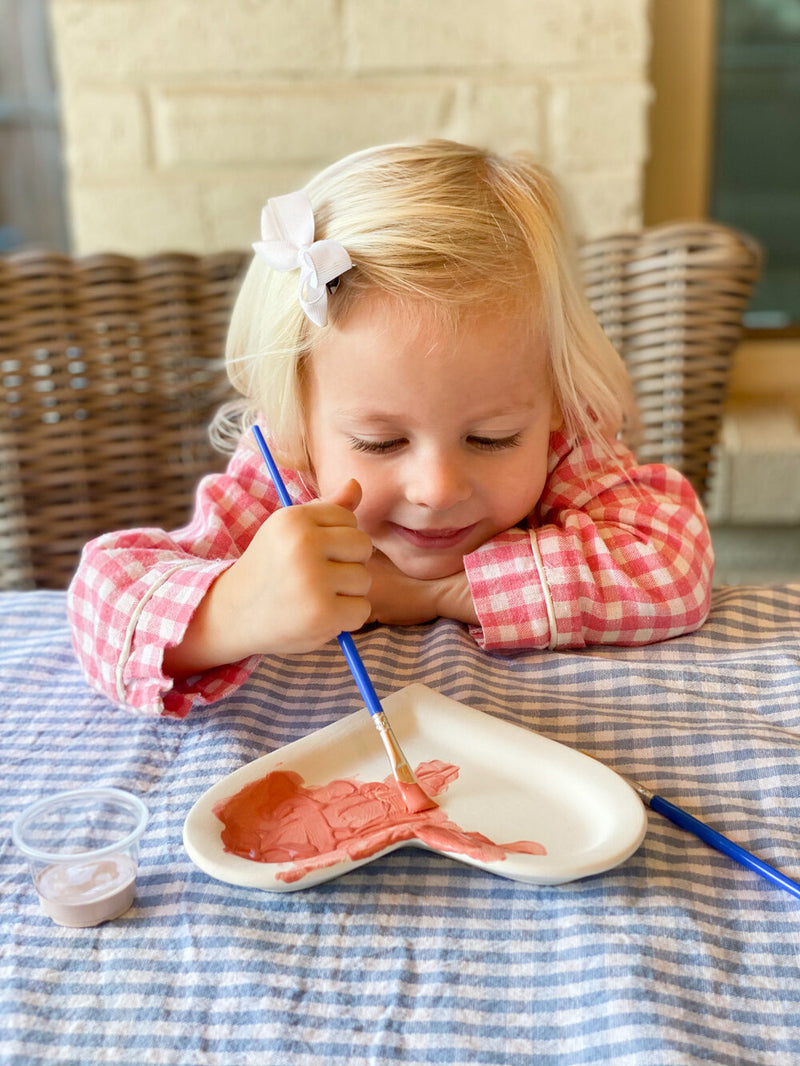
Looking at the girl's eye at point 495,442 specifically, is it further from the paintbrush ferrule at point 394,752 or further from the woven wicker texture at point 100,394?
the woven wicker texture at point 100,394

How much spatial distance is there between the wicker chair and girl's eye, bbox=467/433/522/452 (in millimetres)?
550

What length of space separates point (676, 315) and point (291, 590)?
791 millimetres

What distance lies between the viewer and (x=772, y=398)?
1.78 meters

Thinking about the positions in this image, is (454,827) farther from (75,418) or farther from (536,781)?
(75,418)

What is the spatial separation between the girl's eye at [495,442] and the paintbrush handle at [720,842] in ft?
1.04

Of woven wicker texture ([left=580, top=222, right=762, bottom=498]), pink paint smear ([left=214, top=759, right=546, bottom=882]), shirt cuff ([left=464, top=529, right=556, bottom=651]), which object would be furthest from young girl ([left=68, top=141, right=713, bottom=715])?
woven wicker texture ([left=580, top=222, right=762, bottom=498])

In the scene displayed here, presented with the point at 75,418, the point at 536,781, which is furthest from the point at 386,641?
the point at 75,418

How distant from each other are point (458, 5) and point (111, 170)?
1.78 ft

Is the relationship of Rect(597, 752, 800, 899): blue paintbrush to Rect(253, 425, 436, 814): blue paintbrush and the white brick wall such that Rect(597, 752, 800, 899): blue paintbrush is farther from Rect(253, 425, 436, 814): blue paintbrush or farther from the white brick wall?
the white brick wall

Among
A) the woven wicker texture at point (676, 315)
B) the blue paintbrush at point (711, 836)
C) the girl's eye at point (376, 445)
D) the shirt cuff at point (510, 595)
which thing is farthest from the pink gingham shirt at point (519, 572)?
the woven wicker texture at point (676, 315)

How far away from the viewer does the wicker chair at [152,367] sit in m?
1.28

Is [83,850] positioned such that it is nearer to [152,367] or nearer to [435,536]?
[435,536]

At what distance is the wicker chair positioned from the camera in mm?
1276

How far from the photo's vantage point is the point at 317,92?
1.47m
